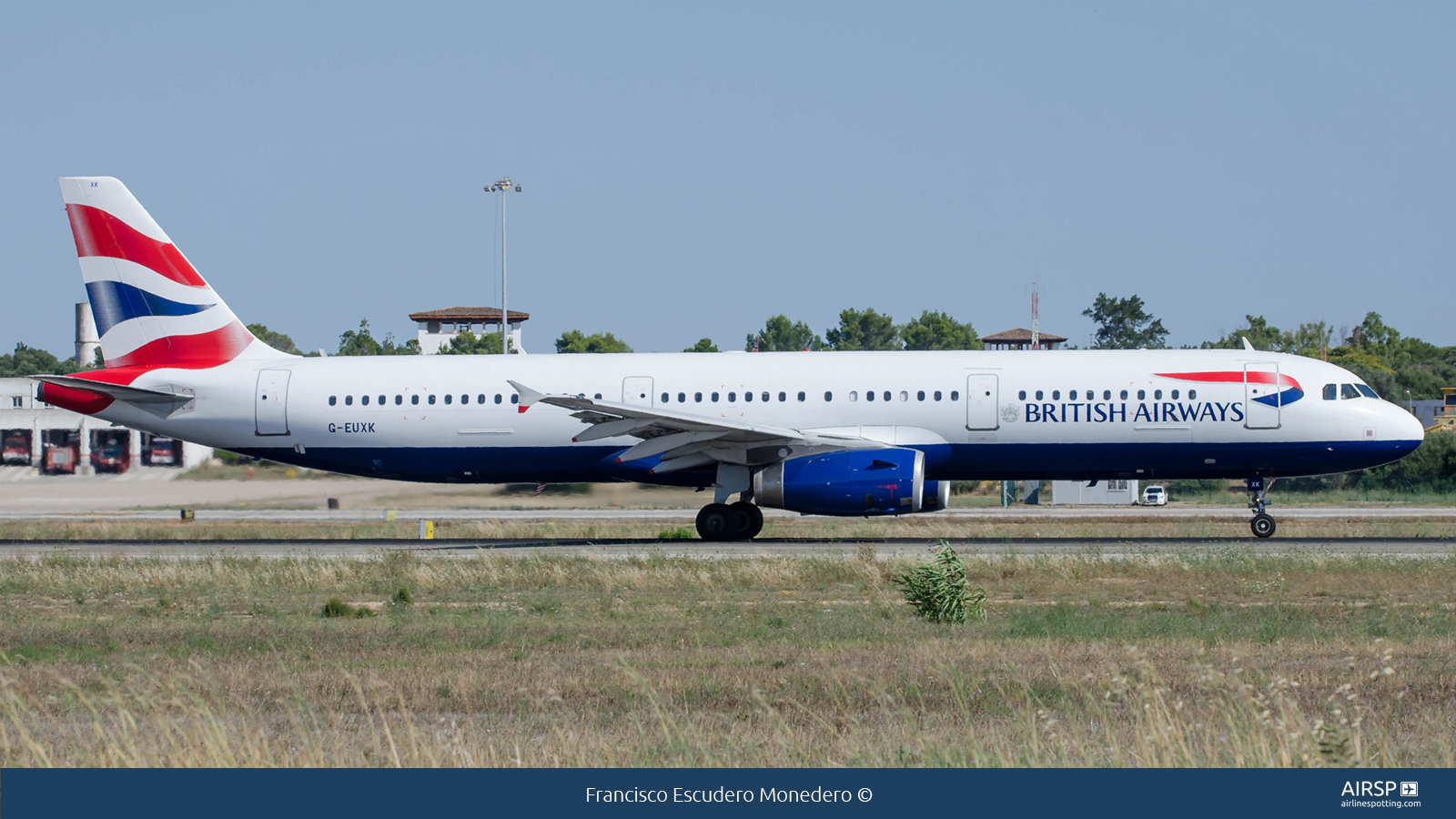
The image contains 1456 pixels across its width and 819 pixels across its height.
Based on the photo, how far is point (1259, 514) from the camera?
89.3 feet

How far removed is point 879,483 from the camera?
24734 millimetres

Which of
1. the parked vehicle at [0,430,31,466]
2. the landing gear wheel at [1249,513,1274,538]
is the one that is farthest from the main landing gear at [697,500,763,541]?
the parked vehicle at [0,430,31,466]

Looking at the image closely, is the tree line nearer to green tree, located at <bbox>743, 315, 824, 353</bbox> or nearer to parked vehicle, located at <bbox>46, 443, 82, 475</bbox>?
green tree, located at <bbox>743, 315, 824, 353</bbox>

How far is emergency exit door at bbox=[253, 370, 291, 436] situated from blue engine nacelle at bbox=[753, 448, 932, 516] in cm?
999

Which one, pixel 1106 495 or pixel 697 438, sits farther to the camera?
pixel 1106 495

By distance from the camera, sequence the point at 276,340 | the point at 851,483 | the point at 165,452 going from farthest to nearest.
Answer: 1. the point at 276,340
2. the point at 165,452
3. the point at 851,483

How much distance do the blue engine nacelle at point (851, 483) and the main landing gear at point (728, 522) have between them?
180cm

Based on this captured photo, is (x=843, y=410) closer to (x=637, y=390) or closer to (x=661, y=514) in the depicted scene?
(x=637, y=390)

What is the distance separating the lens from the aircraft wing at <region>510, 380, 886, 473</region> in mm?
25109

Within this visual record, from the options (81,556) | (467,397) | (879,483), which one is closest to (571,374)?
(467,397)

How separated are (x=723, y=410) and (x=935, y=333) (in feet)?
358

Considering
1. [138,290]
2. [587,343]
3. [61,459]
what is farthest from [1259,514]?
[587,343]

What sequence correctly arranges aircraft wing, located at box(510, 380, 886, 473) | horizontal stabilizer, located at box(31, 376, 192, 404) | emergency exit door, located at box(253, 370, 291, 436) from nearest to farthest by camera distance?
aircraft wing, located at box(510, 380, 886, 473) → horizontal stabilizer, located at box(31, 376, 192, 404) → emergency exit door, located at box(253, 370, 291, 436)

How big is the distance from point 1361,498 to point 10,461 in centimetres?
4929
